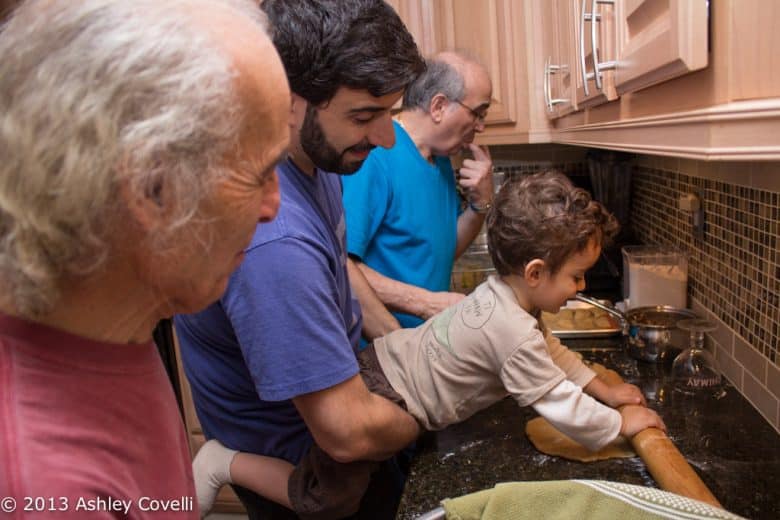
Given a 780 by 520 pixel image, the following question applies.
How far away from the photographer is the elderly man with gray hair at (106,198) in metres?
0.45

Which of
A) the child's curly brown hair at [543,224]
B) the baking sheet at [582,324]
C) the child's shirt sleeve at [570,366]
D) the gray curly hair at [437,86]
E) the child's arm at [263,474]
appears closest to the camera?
the child's arm at [263,474]

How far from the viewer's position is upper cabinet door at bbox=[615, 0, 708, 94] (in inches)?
22.5

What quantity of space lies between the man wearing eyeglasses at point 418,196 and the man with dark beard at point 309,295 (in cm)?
37

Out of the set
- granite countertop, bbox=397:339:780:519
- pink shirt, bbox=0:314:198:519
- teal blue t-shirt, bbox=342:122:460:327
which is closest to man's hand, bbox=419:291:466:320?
teal blue t-shirt, bbox=342:122:460:327

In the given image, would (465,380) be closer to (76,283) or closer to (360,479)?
(360,479)

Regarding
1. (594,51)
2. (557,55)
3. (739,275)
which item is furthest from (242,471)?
(557,55)

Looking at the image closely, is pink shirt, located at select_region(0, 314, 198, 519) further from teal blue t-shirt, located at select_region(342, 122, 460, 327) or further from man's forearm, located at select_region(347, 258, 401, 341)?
teal blue t-shirt, located at select_region(342, 122, 460, 327)

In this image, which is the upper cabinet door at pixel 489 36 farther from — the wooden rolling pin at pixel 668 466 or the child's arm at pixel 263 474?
the child's arm at pixel 263 474

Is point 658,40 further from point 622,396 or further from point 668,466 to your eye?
point 622,396

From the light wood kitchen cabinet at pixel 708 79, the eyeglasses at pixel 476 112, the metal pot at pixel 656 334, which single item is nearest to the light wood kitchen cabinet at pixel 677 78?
the light wood kitchen cabinet at pixel 708 79

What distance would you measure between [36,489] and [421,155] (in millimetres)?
1563

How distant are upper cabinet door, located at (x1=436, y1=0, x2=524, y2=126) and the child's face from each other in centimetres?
122

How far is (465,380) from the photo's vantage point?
122 centimetres

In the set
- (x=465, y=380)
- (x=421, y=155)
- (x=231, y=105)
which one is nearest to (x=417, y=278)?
(x=421, y=155)
